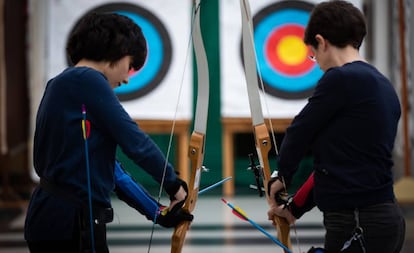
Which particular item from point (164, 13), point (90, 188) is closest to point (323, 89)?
point (90, 188)

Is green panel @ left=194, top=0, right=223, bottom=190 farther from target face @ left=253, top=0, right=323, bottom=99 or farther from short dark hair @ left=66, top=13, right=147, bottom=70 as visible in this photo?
short dark hair @ left=66, top=13, right=147, bottom=70

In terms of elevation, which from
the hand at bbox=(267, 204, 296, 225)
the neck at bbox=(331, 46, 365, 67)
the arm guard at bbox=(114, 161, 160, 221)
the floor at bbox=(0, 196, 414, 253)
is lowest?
the floor at bbox=(0, 196, 414, 253)

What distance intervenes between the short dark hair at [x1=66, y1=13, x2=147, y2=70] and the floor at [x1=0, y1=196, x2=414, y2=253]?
65.9 inches

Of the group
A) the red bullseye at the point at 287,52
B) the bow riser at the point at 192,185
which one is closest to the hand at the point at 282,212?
the bow riser at the point at 192,185

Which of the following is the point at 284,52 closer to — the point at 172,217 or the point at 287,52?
the point at 287,52

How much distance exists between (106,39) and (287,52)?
4152 mm

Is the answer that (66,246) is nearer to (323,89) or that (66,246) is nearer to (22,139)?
(323,89)

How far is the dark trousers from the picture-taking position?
5.65ft

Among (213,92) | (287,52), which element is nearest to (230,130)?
(213,92)

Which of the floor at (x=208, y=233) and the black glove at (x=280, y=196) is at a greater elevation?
the black glove at (x=280, y=196)

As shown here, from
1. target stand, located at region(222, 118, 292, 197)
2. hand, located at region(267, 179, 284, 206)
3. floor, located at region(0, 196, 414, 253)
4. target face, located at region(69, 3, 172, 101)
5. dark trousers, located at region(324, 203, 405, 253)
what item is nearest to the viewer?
dark trousers, located at region(324, 203, 405, 253)

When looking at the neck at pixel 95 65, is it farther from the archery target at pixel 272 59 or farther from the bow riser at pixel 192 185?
the archery target at pixel 272 59

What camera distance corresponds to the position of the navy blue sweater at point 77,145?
1.73 metres

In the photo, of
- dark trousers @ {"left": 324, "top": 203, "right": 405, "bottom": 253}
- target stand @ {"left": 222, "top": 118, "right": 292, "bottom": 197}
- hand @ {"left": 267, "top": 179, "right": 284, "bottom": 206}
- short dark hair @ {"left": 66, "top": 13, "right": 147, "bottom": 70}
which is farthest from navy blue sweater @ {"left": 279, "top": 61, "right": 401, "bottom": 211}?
target stand @ {"left": 222, "top": 118, "right": 292, "bottom": 197}
